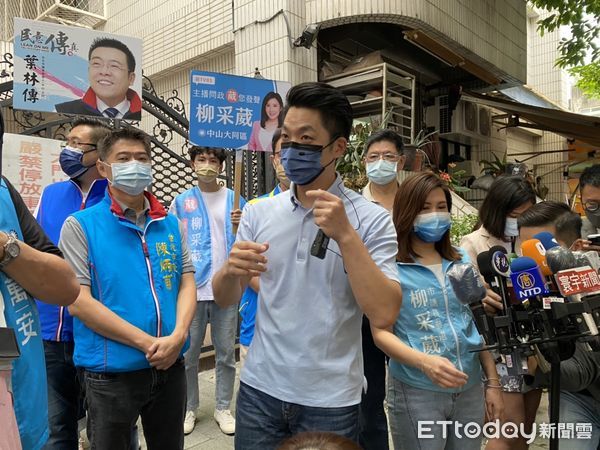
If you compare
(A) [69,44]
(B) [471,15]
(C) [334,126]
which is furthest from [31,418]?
(B) [471,15]

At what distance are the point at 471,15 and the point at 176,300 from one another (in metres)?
8.23

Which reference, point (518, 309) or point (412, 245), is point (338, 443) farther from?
point (412, 245)

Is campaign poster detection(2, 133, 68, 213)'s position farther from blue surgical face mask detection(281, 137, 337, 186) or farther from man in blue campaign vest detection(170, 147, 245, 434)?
blue surgical face mask detection(281, 137, 337, 186)

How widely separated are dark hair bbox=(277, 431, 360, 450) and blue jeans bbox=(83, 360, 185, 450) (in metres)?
0.92

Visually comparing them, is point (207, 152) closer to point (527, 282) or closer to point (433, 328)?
point (433, 328)

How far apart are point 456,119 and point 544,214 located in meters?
8.05

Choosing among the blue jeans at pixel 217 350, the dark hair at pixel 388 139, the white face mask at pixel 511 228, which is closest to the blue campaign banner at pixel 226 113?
the dark hair at pixel 388 139

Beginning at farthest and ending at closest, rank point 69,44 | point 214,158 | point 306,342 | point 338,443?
point 69,44, point 214,158, point 306,342, point 338,443

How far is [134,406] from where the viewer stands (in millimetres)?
2041

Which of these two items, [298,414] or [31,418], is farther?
[298,414]

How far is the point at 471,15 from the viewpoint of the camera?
8.41 metres

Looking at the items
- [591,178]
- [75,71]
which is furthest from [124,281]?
[75,71]

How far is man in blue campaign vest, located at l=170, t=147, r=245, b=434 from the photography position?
362cm

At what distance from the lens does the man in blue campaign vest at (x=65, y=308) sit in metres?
2.44
